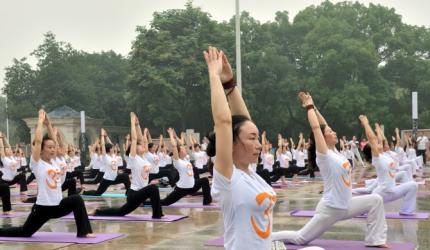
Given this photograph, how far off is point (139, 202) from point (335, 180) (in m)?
4.10

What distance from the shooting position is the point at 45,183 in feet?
27.3

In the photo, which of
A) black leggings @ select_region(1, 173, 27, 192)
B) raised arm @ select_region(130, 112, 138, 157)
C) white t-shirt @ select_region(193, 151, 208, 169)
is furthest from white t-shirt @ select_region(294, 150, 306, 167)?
raised arm @ select_region(130, 112, 138, 157)

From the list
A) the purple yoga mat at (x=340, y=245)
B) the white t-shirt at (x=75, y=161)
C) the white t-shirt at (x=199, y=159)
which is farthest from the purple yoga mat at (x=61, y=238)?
the white t-shirt at (x=75, y=161)

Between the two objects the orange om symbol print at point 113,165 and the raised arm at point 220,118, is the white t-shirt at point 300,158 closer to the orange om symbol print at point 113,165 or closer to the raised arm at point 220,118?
the orange om symbol print at point 113,165

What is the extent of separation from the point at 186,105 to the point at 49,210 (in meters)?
29.1

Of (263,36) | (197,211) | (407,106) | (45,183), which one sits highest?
(263,36)

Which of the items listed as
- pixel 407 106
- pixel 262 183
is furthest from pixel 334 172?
pixel 407 106

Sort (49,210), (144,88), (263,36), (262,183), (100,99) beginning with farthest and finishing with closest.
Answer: (100,99) < (263,36) < (144,88) < (49,210) < (262,183)

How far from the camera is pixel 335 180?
7.28m

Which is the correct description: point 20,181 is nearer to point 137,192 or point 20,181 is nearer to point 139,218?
point 139,218

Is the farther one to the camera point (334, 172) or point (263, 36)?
point (263, 36)

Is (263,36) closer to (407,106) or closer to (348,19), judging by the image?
(348,19)

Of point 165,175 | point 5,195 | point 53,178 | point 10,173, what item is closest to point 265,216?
point 53,178

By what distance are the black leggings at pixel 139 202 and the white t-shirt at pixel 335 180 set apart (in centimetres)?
380
